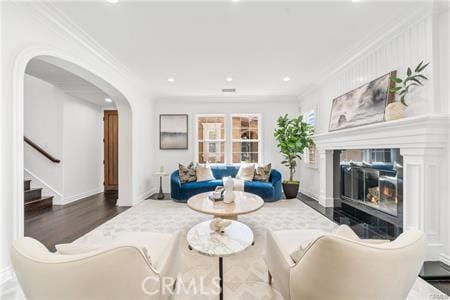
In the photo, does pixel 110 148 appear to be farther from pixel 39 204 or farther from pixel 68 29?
pixel 68 29

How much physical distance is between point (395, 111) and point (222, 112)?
4.16 m

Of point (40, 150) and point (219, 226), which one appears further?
point (40, 150)

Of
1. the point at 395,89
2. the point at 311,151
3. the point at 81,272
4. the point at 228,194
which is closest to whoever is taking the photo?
the point at 81,272

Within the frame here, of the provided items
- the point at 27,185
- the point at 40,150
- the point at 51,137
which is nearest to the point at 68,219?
the point at 27,185

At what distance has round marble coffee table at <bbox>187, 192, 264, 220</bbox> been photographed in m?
2.56

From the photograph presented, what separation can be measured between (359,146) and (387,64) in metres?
1.15

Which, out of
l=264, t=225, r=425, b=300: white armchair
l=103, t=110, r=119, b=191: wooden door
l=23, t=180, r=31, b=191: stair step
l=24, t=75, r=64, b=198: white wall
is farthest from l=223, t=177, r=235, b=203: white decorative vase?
l=103, t=110, r=119, b=191: wooden door

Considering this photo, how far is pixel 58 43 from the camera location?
2.48 meters

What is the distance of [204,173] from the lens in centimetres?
509

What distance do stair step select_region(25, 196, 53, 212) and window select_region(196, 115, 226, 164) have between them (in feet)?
11.5

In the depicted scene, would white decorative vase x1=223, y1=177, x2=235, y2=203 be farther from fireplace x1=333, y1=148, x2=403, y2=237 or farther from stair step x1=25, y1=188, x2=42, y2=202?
stair step x1=25, y1=188, x2=42, y2=202

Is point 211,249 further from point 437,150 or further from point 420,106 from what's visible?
Result: point 420,106

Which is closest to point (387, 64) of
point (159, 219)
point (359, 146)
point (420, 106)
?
point (420, 106)

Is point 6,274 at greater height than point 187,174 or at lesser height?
lesser
